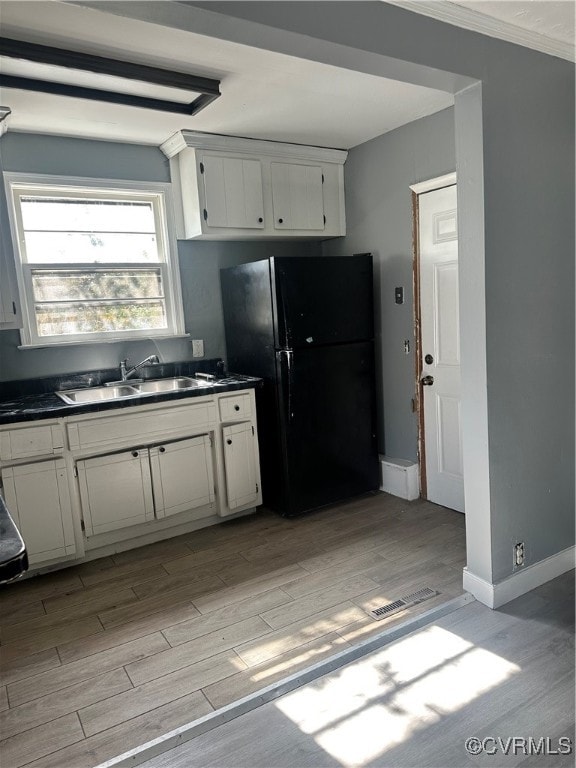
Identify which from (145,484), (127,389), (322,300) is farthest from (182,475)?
(322,300)

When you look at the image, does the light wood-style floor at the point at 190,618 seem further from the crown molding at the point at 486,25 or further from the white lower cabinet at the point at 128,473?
the crown molding at the point at 486,25

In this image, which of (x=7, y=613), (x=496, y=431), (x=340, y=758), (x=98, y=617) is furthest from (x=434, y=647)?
(x=7, y=613)

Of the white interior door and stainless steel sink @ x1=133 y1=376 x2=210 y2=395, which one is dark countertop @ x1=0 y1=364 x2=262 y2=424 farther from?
the white interior door

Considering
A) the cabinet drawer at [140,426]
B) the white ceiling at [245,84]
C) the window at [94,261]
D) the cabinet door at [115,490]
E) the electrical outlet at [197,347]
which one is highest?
the white ceiling at [245,84]

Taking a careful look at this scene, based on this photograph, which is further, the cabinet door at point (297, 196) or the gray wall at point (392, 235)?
the cabinet door at point (297, 196)

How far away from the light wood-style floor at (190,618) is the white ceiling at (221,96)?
7.87 ft

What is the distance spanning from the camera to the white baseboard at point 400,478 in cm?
366

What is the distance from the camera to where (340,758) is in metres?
1.65

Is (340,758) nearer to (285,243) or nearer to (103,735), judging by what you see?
(103,735)

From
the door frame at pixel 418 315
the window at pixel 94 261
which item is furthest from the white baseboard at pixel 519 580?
the window at pixel 94 261

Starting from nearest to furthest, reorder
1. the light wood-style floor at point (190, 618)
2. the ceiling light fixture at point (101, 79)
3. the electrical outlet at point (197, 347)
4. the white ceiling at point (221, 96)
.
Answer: the light wood-style floor at point (190, 618)
the white ceiling at point (221, 96)
the ceiling light fixture at point (101, 79)
the electrical outlet at point (197, 347)

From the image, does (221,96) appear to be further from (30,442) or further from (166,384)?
(30,442)

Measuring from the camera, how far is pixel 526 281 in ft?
7.66

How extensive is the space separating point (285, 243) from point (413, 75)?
213cm
